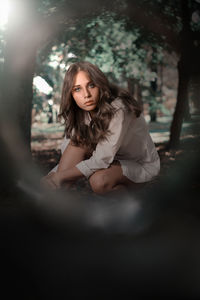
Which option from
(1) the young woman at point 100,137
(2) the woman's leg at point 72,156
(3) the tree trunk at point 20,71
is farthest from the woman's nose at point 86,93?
(3) the tree trunk at point 20,71

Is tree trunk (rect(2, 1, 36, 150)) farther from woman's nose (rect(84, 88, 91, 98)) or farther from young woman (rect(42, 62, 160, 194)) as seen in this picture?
woman's nose (rect(84, 88, 91, 98))

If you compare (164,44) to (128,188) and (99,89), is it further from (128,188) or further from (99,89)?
(128,188)

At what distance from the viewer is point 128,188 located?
0.85 m

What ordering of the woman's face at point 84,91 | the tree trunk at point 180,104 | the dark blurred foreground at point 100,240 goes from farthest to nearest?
the tree trunk at point 180,104 → the woman's face at point 84,91 → the dark blurred foreground at point 100,240

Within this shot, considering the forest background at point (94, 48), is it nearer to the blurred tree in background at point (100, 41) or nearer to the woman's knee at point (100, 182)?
the blurred tree in background at point (100, 41)

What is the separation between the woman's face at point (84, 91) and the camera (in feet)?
2.41

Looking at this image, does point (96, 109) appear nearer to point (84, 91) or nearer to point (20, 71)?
point (84, 91)

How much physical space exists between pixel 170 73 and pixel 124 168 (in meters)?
0.67

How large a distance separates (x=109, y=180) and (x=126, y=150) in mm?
102

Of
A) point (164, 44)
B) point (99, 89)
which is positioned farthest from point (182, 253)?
point (164, 44)

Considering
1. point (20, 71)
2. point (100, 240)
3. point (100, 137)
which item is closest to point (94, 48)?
point (20, 71)

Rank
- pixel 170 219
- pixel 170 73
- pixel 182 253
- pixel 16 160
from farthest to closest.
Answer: pixel 170 73
pixel 16 160
pixel 170 219
pixel 182 253

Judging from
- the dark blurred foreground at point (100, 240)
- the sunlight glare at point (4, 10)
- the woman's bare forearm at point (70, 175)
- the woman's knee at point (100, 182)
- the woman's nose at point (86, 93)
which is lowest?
the dark blurred foreground at point (100, 240)

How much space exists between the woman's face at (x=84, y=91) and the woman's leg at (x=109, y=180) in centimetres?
18
